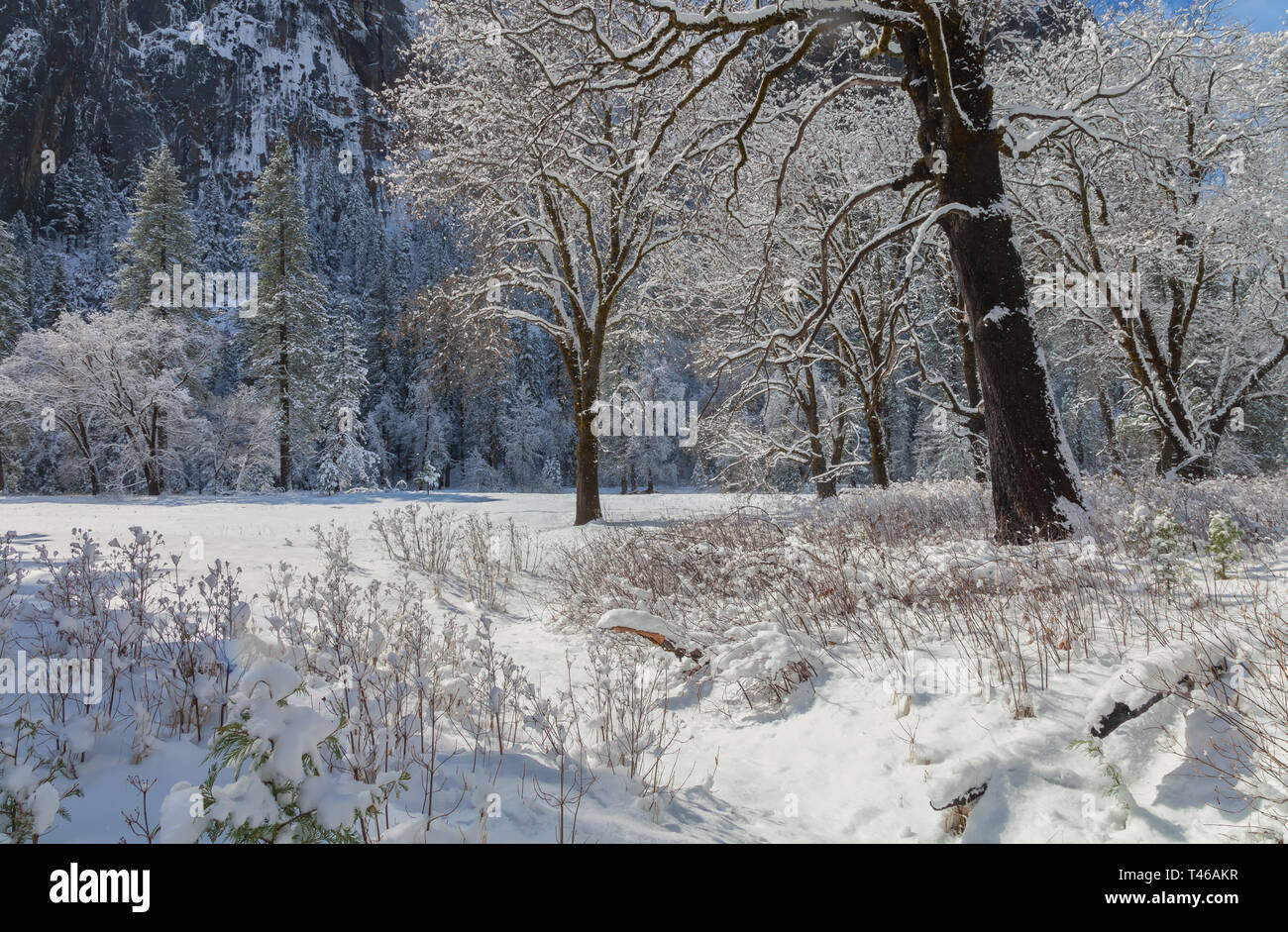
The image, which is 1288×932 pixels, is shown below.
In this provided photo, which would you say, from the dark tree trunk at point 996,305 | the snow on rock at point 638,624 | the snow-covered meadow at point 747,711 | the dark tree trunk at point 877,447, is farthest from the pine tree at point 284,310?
the dark tree trunk at point 996,305

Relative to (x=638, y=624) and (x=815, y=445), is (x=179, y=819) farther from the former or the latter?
(x=815, y=445)

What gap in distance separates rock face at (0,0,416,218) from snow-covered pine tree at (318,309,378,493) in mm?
68847

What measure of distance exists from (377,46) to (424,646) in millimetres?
141948

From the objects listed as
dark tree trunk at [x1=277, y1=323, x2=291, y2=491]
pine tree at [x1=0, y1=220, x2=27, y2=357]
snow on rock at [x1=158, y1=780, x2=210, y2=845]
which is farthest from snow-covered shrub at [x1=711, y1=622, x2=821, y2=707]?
pine tree at [x1=0, y1=220, x2=27, y2=357]

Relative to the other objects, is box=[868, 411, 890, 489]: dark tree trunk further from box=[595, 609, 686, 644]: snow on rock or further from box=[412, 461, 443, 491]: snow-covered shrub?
box=[412, 461, 443, 491]: snow-covered shrub

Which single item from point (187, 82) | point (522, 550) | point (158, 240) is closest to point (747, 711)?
point (522, 550)

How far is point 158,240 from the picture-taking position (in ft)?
97.6

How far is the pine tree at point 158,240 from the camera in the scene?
2892cm

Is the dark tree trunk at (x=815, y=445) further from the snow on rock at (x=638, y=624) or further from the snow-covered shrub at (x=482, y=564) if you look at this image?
the snow on rock at (x=638, y=624)

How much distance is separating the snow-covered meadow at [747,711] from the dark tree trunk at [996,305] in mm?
525

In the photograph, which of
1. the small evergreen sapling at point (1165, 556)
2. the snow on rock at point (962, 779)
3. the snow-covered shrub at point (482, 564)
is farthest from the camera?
the snow-covered shrub at point (482, 564)

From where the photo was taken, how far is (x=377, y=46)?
109625mm

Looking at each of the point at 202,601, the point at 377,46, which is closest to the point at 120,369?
the point at 202,601

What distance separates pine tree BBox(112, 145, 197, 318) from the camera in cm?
2892
